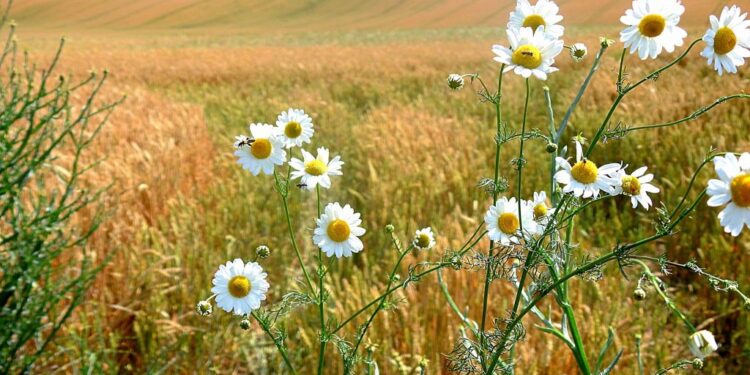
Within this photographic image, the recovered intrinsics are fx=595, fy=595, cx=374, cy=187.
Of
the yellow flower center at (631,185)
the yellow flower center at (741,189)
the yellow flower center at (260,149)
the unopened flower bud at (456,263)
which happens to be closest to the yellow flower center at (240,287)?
the yellow flower center at (260,149)

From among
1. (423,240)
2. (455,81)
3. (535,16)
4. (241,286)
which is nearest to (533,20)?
(535,16)

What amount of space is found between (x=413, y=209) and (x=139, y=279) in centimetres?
175

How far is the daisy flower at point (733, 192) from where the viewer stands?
81 cm

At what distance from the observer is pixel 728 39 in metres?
1.01

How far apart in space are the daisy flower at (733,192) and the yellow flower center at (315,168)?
738 millimetres

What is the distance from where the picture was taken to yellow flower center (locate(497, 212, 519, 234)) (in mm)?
1180

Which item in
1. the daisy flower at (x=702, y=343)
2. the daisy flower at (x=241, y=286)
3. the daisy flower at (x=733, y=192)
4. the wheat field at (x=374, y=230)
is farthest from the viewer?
the wheat field at (x=374, y=230)

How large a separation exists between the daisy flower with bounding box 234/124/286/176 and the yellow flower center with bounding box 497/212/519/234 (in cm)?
47

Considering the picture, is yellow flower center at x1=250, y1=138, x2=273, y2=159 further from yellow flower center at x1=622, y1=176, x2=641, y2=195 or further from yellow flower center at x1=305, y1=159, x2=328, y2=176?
yellow flower center at x1=622, y1=176, x2=641, y2=195

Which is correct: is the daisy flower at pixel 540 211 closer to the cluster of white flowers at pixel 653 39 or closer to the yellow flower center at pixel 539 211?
the yellow flower center at pixel 539 211

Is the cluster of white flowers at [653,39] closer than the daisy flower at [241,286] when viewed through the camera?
Yes

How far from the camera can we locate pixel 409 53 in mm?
18562

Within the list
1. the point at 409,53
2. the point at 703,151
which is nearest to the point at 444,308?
the point at 703,151

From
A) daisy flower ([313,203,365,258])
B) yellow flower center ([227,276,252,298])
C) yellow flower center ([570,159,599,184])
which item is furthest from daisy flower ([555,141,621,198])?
yellow flower center ([227,276,252,298])
